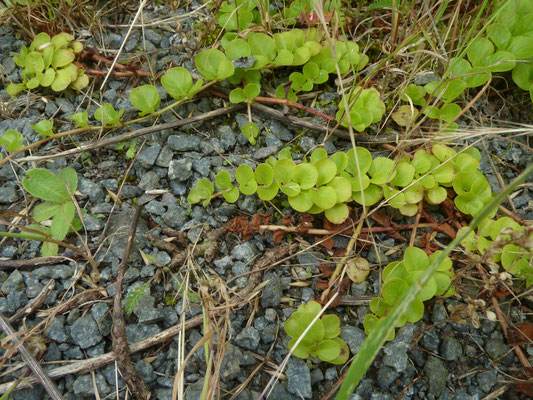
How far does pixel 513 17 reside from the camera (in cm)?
192

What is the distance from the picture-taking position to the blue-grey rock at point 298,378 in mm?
1508

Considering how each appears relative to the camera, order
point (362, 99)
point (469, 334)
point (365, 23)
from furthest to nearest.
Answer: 1. point (365, 23)
2. point (362, 99)
3. point (469, 334)

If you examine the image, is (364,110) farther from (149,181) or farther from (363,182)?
(149,181)

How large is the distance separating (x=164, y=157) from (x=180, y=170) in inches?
4.9

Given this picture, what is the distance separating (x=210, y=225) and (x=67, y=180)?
692mm

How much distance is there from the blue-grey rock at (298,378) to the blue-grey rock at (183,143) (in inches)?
42.4

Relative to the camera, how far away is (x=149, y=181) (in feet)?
6.29

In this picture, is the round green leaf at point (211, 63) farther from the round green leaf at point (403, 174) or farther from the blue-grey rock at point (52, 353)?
the blue-grey rock at point (52, 353)

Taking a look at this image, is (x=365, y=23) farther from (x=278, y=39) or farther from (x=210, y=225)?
(x=210, y=225)

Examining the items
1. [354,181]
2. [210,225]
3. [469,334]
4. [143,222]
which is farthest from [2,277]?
[469,334]

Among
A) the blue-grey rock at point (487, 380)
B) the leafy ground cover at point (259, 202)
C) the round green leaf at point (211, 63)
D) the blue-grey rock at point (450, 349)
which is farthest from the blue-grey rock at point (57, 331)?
the blue-grey rock at point (487, 380)

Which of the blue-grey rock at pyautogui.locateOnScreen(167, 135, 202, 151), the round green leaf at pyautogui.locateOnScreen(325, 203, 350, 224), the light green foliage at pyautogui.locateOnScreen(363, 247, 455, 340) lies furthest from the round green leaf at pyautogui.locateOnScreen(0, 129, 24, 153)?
the light green foliage at pyautogui.locateOnScreen(363, 247, 455, 340)

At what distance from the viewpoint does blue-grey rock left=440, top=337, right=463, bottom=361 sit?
1.59 meters

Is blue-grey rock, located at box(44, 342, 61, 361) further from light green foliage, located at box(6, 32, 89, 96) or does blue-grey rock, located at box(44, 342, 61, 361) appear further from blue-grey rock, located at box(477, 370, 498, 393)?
blue-grey rock, located at box(477, 370, 498, 393)
